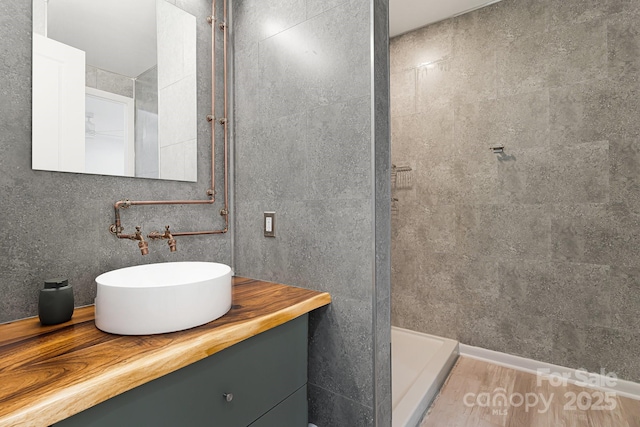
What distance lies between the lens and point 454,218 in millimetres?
2428

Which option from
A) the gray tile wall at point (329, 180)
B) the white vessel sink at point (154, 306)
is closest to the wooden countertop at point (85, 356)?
the white vessel sink at point (154, 306)

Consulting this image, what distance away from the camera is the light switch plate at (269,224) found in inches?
54.9

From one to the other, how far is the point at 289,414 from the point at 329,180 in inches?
32.9

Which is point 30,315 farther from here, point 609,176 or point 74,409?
point 609,176

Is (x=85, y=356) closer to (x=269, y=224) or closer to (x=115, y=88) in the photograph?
(x=269, y=224)

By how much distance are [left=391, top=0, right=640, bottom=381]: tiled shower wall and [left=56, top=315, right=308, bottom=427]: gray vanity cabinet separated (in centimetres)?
171

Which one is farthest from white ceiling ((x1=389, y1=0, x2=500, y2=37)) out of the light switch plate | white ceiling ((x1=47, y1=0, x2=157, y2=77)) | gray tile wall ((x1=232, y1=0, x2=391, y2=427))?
the light switch plate

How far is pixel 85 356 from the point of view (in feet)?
2.33

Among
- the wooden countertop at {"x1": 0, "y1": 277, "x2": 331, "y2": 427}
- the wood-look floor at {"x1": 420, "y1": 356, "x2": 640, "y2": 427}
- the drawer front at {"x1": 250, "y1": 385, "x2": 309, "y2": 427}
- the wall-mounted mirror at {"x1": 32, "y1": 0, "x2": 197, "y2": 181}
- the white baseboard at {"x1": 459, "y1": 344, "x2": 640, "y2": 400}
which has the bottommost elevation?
the wood-look floor at {"x1": 420, "y1": 356, "x2": 640, "y2": 427}

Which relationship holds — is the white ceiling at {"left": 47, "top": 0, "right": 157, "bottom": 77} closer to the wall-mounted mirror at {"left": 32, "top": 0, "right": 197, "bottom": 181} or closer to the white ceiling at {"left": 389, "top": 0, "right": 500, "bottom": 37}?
the wall-mounted mirror at {"left": 32, "top": 0, "right": 197, "bottom": 181}

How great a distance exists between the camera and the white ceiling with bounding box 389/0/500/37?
89.6 inches

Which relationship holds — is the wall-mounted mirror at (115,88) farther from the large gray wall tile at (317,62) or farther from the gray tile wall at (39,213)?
the large gray wall tile at (317,62)

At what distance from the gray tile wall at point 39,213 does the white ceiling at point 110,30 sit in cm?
9

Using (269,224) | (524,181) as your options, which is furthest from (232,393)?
(524,181)
